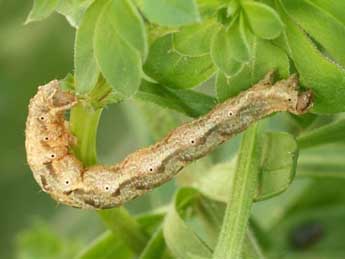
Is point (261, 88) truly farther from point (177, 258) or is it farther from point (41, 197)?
point (41, 197)

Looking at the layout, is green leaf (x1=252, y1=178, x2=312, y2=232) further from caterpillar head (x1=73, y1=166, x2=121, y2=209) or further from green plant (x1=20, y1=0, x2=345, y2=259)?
caterpillar head (x1=73, y1=166, x2=121, y2=209)

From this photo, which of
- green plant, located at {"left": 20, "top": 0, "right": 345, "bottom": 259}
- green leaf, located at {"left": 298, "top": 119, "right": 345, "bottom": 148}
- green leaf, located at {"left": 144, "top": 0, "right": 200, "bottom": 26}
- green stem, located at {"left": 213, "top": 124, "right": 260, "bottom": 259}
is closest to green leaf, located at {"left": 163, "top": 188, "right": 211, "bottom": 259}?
green plant, located at {"left": 20, "top": 0, "right": 345, "bottom": 259}

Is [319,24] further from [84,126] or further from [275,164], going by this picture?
[84,126]

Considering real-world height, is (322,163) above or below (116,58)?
below

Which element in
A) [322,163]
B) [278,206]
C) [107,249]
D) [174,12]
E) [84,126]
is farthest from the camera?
[278,206]

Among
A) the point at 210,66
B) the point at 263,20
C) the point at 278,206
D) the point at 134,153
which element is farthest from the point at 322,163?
the point at 263,20

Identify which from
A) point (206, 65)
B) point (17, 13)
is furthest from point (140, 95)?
point (17, 13)
